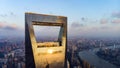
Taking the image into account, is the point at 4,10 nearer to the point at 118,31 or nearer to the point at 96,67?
the point at 96,67

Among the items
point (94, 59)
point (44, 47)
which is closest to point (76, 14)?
point (94, 59)

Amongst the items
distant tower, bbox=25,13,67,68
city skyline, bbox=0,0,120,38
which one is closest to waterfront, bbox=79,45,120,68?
city skyline, bbox=0,0,120,38

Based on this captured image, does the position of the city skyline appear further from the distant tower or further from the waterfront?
the distant tower

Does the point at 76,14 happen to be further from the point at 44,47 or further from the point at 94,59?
the point at 44,47

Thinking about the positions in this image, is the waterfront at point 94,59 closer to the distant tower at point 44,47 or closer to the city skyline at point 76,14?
the city skyline at point 76,14

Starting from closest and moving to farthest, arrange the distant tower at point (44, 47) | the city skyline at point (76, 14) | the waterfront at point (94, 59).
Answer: the distant tower at point (44, 47) < the city skyline at point (76, 14) < the waterfront at point (94, 59)

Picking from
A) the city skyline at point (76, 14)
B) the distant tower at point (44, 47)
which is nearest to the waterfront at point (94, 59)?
the city skyline at point (76, 14)

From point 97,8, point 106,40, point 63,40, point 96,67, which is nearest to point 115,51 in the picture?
point 106,40
